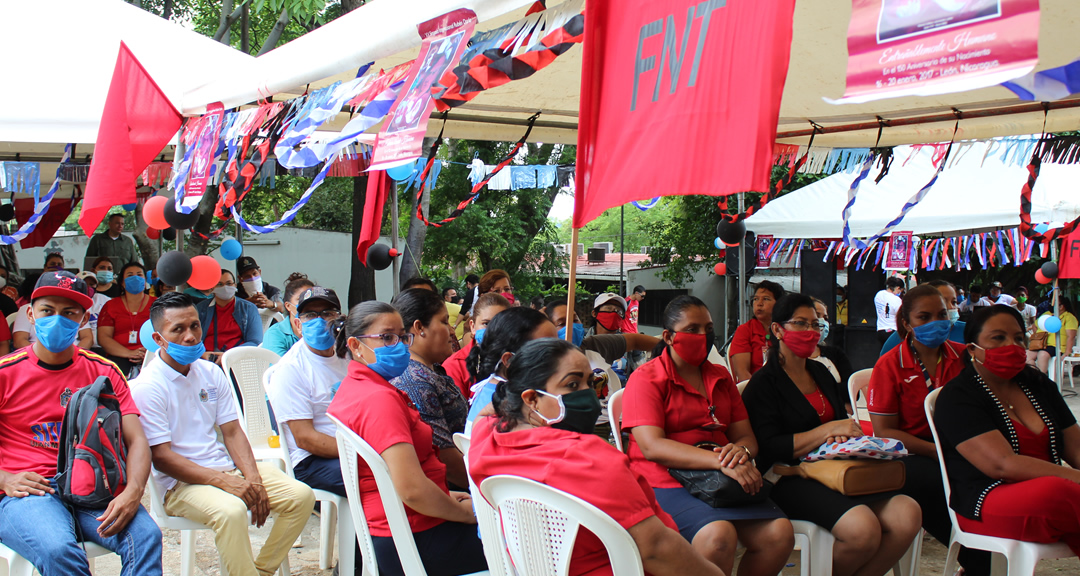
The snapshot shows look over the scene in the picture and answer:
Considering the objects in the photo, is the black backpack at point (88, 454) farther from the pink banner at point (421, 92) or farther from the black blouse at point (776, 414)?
the black blouse at point (776, 414)

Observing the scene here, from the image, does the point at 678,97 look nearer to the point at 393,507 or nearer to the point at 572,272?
the point at 572,272

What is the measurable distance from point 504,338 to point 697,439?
3.10 feet

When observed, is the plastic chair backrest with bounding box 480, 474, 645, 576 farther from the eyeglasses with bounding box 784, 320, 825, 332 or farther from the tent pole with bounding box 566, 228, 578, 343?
the eyeglasses with bounding box 784, 320, 825, 332

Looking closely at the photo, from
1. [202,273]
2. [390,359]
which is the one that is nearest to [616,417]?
[390,359]

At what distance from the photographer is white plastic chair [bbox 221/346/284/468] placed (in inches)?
183

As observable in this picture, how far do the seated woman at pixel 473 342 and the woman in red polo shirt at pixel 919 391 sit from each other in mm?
2016

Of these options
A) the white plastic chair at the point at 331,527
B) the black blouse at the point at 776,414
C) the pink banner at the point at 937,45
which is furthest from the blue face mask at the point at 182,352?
the pink banner at the point at 937,45

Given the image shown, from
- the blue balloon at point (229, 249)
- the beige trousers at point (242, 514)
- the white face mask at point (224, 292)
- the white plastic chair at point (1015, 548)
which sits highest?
the blue balloon at point (229, 249)

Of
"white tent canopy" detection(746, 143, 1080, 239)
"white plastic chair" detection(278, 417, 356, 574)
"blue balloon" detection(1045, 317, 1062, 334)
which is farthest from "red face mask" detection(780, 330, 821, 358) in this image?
"blue balloon" detection(1045, 317, 1062, 334)

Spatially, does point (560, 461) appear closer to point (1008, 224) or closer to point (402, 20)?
point (402, 20)

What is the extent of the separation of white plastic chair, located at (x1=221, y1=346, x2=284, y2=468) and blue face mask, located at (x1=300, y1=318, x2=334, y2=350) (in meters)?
0.88

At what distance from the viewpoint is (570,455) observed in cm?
206

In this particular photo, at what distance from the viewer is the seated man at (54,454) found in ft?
9.28

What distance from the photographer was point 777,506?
3223 millimetres
